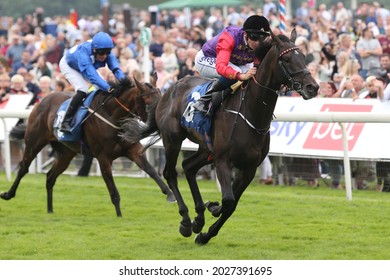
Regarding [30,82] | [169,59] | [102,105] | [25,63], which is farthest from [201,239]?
[25,63]

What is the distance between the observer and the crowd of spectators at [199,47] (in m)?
13.3

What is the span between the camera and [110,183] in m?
10.4

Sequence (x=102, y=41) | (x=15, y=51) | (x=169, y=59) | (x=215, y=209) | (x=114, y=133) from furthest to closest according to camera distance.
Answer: (x=15, y=51) → (x=169, y=59) → (x=114, y=133) → (x=102, y=41) → (x=215, y=209)

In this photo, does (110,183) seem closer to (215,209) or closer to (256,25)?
(215,209)

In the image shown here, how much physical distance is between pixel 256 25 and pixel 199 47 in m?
9.96

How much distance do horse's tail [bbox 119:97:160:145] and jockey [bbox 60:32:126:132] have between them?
36.0 inches

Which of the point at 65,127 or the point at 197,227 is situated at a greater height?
the point at 197,227

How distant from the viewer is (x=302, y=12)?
23.5 m

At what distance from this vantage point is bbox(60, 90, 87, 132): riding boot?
10781 mm

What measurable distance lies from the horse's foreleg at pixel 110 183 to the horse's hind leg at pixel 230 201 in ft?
7.41

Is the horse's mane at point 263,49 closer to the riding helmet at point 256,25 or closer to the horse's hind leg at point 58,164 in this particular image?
the riding helmet at point 256,25

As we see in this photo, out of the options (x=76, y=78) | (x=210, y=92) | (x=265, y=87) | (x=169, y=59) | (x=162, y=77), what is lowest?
(x=169, y=59)

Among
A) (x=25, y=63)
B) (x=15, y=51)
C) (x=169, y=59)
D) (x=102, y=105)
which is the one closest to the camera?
(x=102, y=105)
